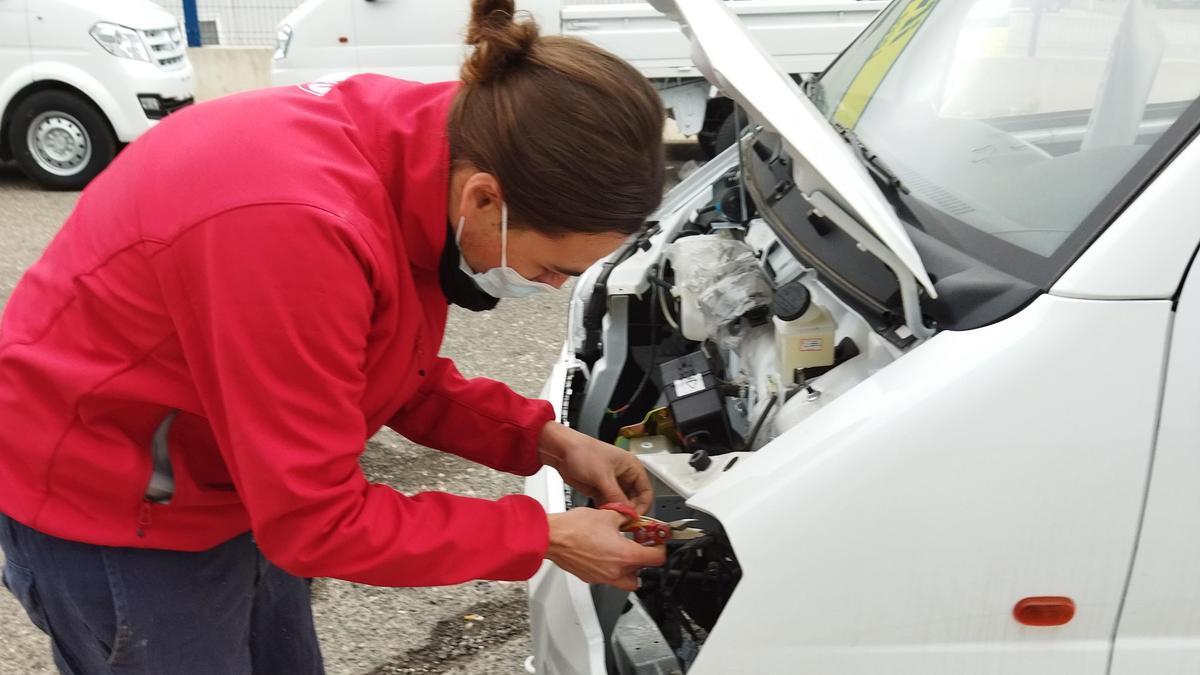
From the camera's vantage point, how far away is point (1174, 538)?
5.15ft

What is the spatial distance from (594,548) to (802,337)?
652 mm

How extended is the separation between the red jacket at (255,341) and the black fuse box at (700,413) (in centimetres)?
65

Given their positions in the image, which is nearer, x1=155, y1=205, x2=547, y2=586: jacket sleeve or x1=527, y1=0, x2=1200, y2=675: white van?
x1=155, y1=205, x2=547, y2=586: jacket sleeve

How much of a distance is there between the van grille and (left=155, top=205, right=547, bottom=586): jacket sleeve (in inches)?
296

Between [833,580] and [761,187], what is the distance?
3.36ft

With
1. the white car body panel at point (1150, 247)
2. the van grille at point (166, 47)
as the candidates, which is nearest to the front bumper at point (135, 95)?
the van grille at point (166, 47)

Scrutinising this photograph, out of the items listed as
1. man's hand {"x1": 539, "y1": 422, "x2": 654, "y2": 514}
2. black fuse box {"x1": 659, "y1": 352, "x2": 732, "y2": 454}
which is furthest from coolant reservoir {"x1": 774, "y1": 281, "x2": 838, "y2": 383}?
man's hand {"x1": 539, "y1": 422, "x2": 654, "y2": 514}

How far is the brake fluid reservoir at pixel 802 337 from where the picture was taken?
2.11 metres

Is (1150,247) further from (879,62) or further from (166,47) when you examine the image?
(166,47)

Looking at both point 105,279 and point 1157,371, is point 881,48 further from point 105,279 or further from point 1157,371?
point 105,279

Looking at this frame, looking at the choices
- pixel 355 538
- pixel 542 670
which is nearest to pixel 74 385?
pixel 355 538

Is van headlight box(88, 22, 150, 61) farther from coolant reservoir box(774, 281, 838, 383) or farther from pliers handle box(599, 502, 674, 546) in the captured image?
pliers handle box(599, 502, 674, 546)

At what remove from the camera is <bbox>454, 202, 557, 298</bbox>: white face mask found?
1.52m

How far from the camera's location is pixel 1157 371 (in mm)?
1536
